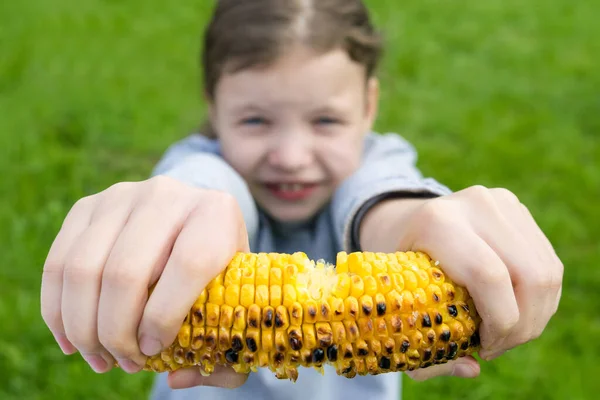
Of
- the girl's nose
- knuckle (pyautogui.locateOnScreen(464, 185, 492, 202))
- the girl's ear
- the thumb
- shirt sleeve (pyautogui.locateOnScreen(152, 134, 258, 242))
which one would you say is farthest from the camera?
the girl's ear

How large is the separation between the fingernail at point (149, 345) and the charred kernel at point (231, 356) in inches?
5.0

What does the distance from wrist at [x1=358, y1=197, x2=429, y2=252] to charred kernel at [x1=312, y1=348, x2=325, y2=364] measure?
41 centimetres

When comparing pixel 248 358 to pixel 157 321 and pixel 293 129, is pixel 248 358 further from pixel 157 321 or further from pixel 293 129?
pixel 293 129

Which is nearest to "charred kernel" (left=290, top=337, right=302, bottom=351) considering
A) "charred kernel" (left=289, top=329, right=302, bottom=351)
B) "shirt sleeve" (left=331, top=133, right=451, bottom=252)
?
"charred kernel" (left=289, top=329, right=302, bottom=351)

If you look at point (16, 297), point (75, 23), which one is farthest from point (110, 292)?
point (75, 23)

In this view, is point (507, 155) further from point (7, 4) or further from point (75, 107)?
point (7, 4)

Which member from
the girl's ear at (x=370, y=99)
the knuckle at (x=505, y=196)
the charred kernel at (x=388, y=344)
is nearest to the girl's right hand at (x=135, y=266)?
the charred kernel at (x=388, y=344)

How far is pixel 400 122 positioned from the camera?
20.9 ft

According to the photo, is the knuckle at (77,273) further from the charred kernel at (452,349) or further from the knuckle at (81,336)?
the charred kernel at (452,349)

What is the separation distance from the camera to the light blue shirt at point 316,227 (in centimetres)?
194

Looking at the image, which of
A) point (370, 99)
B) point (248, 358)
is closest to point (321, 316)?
point (248, 358)

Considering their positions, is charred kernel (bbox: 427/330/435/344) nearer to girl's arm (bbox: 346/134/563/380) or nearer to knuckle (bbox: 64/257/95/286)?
girl's arm (bbox: 346/134/563/380)

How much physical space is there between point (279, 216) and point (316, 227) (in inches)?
6.3

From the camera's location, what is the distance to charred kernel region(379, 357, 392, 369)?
133 centimetres
